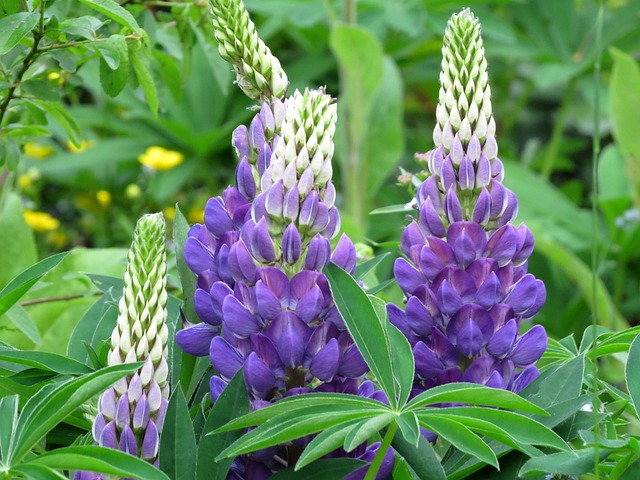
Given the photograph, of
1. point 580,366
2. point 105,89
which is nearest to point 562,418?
point 580,366

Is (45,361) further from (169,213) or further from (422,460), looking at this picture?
(169,213)

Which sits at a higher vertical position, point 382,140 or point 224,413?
point 224,413

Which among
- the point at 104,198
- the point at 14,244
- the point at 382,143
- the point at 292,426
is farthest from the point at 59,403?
the point at 104,198

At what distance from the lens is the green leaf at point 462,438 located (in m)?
0.56

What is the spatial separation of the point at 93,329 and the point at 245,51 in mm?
302

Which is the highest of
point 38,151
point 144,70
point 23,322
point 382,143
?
point 144,70

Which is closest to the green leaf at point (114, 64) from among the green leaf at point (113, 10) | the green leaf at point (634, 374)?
the green leaf at point (113, 10)

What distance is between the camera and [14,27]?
791mm

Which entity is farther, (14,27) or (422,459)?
(14,27)

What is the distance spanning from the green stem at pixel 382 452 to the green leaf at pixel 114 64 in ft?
1.45

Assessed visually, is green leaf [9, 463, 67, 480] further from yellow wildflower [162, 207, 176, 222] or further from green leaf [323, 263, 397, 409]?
yellow wildflower [162, 207, 176, 222]

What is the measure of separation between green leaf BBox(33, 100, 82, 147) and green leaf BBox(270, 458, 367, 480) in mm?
523

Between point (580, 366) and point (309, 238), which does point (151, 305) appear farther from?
point (580, 366)

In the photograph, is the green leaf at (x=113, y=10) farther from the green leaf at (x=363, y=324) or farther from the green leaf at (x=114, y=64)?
the green leaf at (x=363, y=324)
